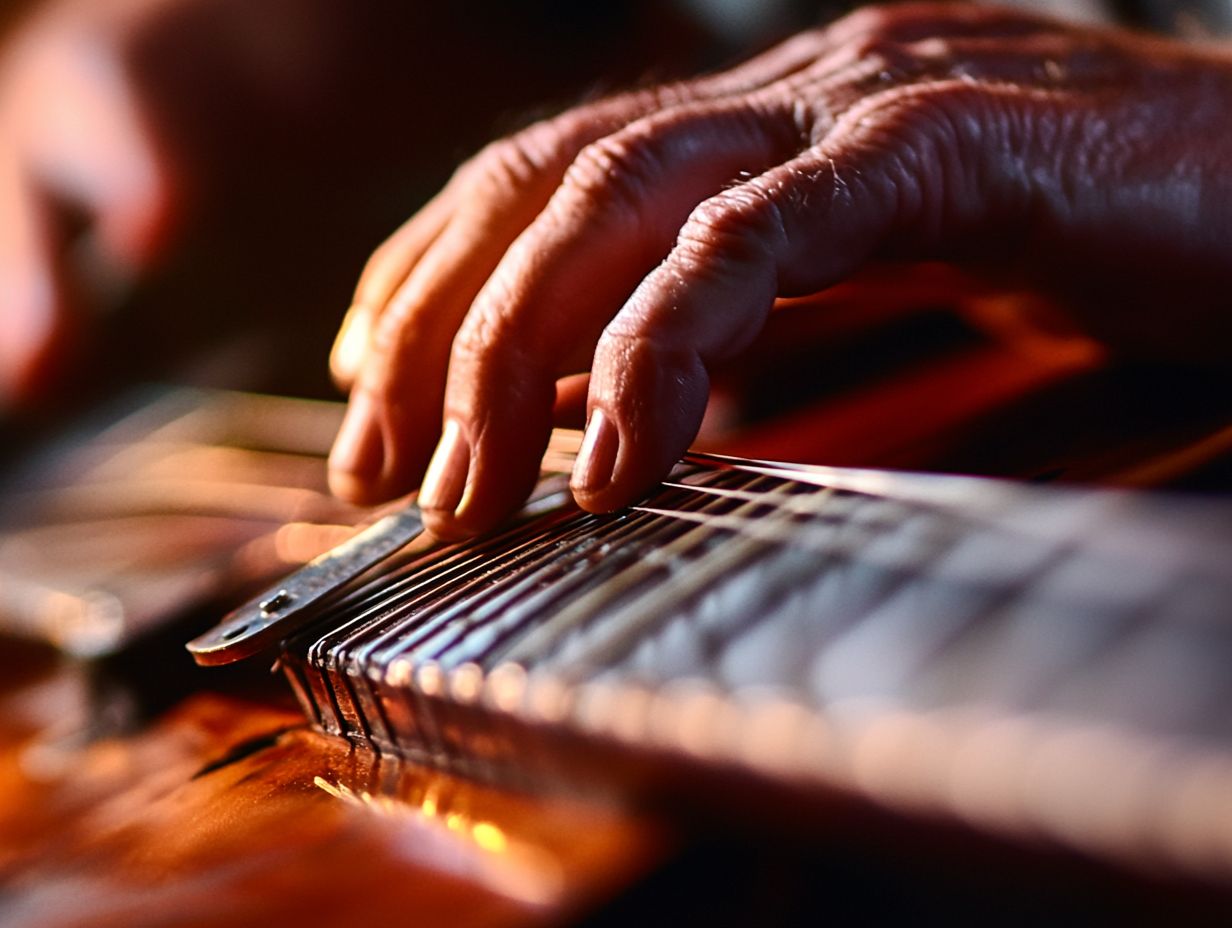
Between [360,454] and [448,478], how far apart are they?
0.18 metres

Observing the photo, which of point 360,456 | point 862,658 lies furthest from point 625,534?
point 360,456

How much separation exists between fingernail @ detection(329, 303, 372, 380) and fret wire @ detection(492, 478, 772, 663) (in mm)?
593

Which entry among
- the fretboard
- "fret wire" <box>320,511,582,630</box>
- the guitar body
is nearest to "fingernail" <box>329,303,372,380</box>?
the guitar body

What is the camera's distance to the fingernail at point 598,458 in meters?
0.64

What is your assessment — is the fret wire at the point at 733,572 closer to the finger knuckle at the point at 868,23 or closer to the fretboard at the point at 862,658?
the fretboard at the point at 862,658

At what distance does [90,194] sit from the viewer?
1.65 meters

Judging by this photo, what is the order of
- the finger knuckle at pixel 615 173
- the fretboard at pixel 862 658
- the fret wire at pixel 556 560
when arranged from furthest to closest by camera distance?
the finger knuckle at pixel 615 173
the fret wire at pixel 556 560
the fretboard at pixel 862 658

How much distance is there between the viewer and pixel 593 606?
48cm

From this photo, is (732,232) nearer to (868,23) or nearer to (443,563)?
(443,563)

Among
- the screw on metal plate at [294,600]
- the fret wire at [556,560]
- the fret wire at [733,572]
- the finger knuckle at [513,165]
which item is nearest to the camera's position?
the fret wire at [733,572]

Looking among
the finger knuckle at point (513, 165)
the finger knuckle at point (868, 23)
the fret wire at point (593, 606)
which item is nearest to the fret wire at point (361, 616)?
the fret wire at point (593, 606)

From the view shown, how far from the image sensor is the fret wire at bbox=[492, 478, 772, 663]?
0.45 m

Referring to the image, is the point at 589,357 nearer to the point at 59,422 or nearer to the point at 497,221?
the point at 497,221

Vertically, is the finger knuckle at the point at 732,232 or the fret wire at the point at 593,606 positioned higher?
the finger knuckle at the point at 732,232
